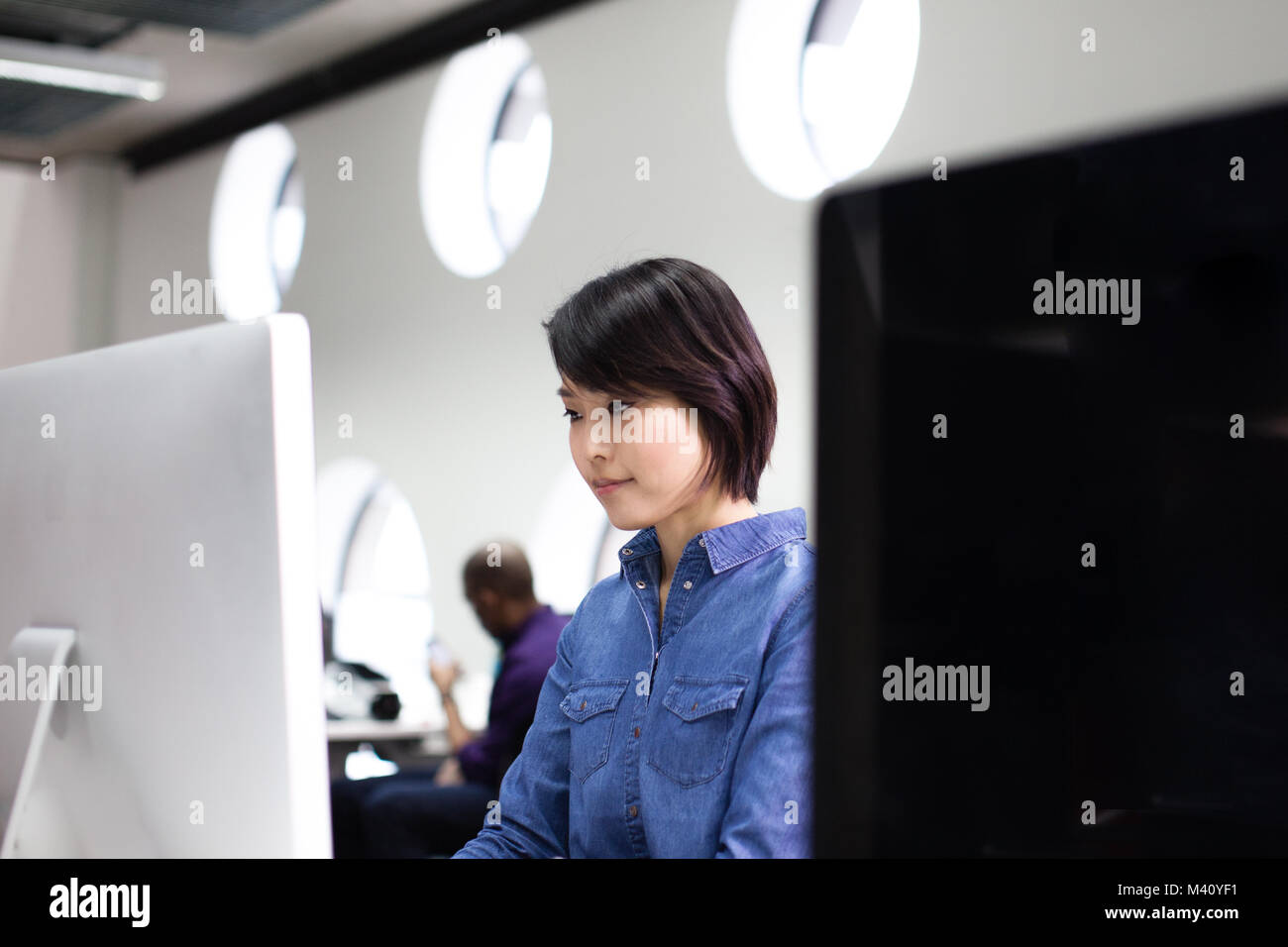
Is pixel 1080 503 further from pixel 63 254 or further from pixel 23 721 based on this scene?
pixel 63 254

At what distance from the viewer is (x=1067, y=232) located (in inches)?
15.9

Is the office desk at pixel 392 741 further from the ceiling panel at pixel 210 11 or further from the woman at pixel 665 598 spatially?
the woman at pixel 665 598

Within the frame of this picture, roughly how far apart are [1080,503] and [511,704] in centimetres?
244

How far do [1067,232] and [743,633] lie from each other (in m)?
0.54

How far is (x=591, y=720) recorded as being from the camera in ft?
3.17

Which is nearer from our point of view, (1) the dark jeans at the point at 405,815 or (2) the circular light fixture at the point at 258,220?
(1) the dark jeans at the point at 405,815

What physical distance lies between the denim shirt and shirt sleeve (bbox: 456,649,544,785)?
1.70 metres

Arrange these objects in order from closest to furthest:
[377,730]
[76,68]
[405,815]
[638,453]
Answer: [638,453] → [405,815] → [76,68] → [377,730]

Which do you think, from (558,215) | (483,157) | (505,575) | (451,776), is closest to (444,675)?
(451,776)

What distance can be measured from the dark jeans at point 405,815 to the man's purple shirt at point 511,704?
0.19 ft

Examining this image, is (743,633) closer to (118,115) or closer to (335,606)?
(118,115)

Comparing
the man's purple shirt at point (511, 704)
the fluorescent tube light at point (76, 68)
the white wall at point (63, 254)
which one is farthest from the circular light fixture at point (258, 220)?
the man's purple shirt at point (511, 704)

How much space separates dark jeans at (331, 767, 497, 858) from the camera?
2.87 m

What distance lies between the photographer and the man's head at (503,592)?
310 cm
